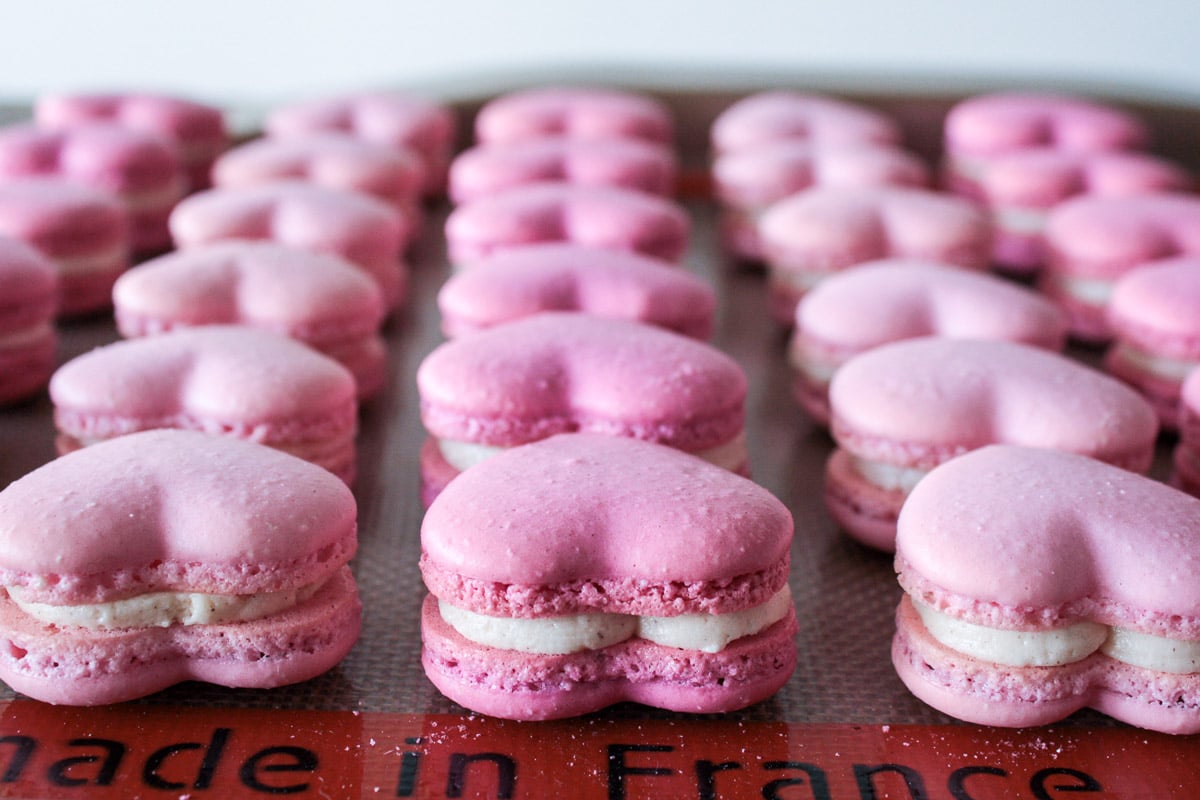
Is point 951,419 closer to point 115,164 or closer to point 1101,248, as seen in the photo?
point 1101,248

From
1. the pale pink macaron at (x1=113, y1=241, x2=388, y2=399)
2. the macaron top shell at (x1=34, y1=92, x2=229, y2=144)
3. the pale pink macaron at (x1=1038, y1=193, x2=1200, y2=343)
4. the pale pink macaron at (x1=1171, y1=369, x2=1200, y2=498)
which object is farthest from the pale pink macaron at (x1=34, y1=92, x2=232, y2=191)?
the pale pink macaron at (x1=1171, y1=369, x2=1200, y2=498)

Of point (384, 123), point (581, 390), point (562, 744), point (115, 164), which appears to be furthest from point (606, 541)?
point (384, 123)

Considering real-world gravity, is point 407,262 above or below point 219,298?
below

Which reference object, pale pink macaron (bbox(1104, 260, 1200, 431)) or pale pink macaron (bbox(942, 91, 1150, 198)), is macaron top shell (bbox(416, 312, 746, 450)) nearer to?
pale pink macaron (bbox(1104, 260, 1200, 431))

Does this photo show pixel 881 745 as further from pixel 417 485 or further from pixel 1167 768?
pixel 417 485

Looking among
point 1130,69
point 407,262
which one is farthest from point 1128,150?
point 407,262
